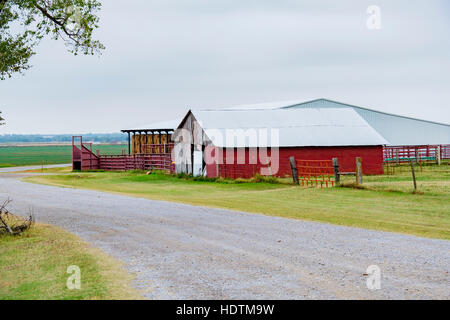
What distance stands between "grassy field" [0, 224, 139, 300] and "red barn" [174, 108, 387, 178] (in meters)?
21.5

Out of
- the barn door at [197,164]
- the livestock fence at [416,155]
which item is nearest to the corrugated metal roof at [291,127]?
the barn door at [197,164]

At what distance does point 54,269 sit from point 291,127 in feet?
99.2

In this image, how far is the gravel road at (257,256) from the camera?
26.1 ft

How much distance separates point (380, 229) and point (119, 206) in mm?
9549

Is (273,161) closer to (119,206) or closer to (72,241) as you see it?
(119,206)

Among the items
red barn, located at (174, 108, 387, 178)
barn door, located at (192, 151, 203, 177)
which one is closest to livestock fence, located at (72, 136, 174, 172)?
red barn, located at (174, 108, 387, 178)

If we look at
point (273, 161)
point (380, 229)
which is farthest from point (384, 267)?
point (273, 161)

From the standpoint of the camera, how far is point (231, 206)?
20.0m

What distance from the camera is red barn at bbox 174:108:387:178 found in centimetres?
3481

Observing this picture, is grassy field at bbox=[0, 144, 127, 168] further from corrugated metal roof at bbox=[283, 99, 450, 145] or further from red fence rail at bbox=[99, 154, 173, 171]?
corrugated metal roof at bbox=[283, 99, 450, 145]

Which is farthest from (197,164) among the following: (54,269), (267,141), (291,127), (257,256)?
(54,269)

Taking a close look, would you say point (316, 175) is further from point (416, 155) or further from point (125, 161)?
point (125, 161)

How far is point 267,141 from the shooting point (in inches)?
1435

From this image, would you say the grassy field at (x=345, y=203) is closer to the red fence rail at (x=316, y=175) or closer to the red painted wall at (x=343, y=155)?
the red fence rail at (x=316, y=175)
